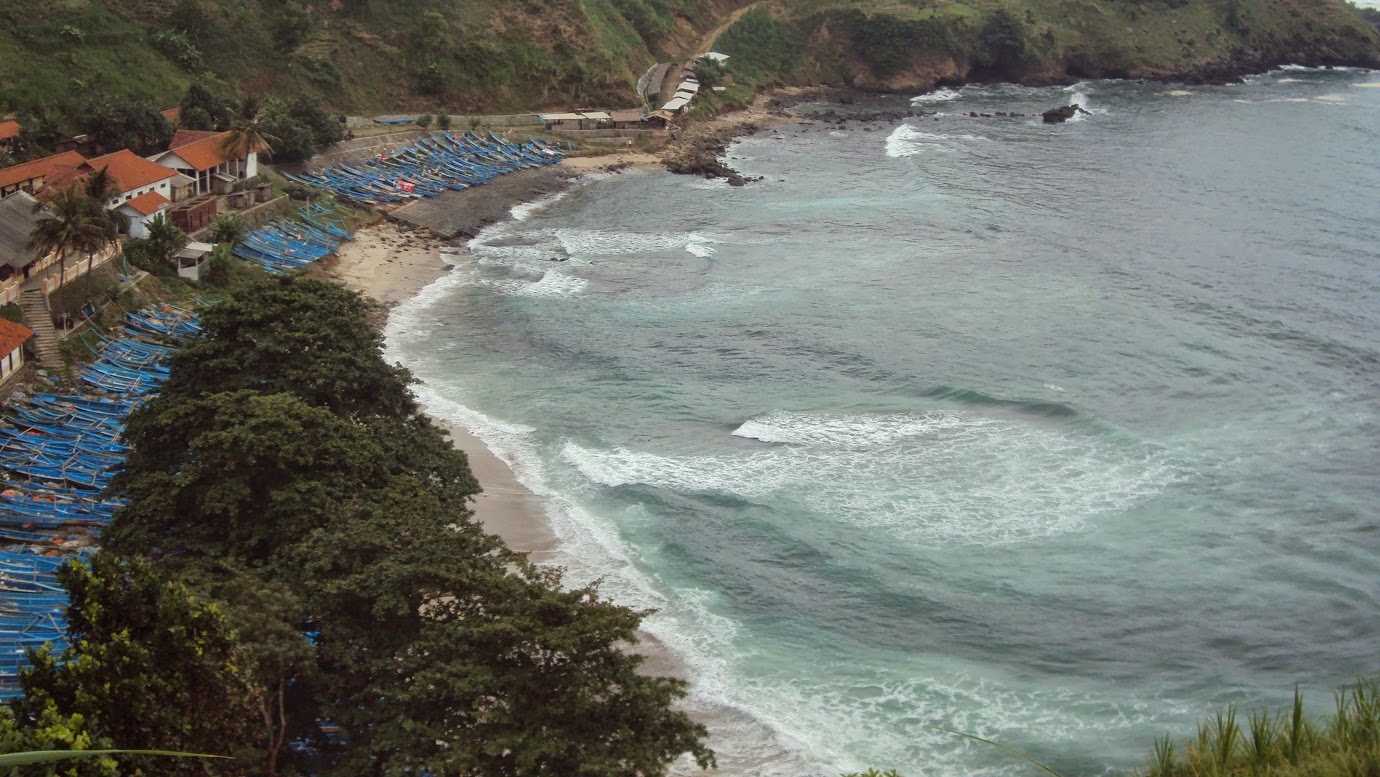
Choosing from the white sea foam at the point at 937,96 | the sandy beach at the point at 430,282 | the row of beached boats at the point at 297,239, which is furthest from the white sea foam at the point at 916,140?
the row of beached boats at the point at 297,239

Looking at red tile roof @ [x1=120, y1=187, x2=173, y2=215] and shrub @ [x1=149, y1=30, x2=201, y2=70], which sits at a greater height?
shrub @ [x1=149, y1=30, x2=201, y2=70]

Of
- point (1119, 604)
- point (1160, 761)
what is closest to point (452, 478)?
point (1119, 604)

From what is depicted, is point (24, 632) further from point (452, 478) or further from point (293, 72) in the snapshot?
point (293, 72)

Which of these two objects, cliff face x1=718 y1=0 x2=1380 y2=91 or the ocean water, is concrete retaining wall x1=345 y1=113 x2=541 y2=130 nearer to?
the ocean water

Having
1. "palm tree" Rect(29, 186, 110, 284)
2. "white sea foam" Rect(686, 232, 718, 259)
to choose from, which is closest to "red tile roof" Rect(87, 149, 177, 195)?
"palm tree" Rect(29, 186, 110, 284)

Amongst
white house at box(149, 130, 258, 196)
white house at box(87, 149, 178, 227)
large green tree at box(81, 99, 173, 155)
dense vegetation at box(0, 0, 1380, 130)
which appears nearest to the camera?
white house at box(87, 149, 178, 227)

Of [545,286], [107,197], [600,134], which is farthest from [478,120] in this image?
[107,197]

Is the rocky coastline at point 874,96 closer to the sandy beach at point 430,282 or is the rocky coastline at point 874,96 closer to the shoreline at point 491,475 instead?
the shoreline at point 491,475
